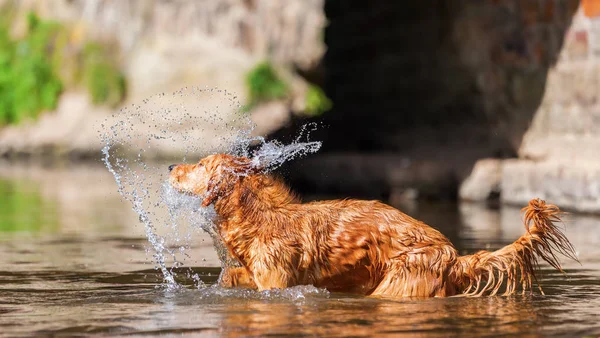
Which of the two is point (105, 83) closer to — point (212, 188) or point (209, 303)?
point (212, 188)

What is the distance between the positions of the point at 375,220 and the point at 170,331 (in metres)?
1.65

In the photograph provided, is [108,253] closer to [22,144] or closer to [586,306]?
[586,306]

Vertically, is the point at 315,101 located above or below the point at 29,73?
below

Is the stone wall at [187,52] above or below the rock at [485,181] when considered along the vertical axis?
above

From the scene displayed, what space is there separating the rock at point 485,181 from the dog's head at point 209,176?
773 centimetres

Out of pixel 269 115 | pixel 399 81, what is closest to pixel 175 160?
pixel 269 115

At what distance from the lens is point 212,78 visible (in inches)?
883

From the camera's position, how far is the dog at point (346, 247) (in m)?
6.29

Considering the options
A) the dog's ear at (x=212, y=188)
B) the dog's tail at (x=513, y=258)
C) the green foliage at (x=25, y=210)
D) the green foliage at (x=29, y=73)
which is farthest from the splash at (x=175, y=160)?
the green foliage at (x=29, y=73)

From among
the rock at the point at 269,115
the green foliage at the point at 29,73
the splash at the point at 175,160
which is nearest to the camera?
the splash at the point at 175,160

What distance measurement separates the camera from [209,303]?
6121 millimetres

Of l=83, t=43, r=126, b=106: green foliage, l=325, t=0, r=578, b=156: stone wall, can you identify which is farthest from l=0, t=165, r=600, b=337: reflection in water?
l=83, t=43, r=126, b=106: green foliage

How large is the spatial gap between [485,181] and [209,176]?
801 centimetres

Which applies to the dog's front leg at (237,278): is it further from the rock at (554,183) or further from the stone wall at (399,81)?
the stone wall at (399,81)
